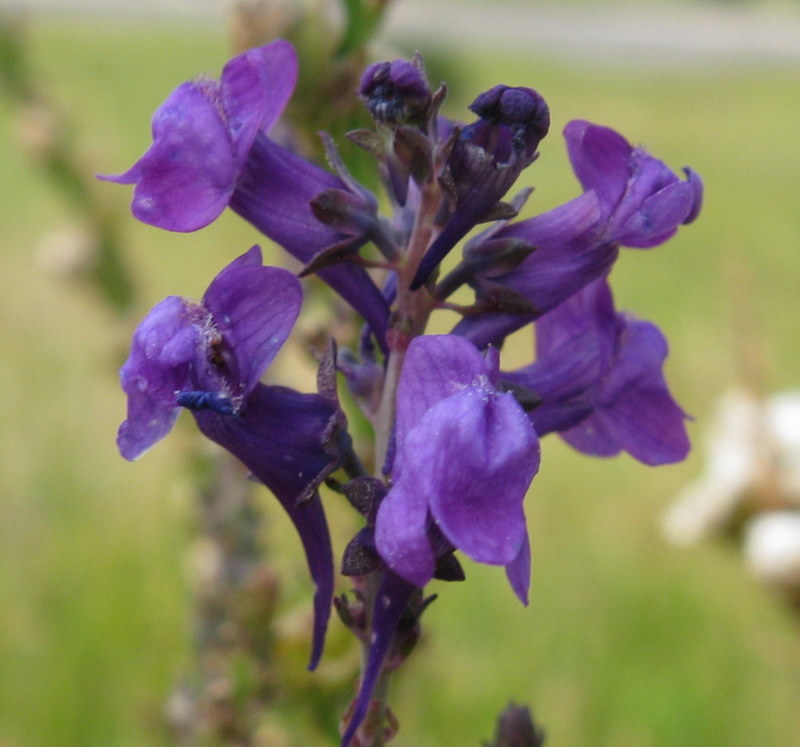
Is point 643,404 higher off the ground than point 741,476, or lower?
higher

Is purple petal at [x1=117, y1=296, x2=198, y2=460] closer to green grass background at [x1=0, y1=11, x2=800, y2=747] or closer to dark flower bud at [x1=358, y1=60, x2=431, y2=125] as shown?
dark flower bud at [x1=358, y1=60, x2=431, y2=125]

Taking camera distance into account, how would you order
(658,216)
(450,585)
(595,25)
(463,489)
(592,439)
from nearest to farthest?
(463,489) < (658,216) < (592,439) < (450,585) < (595,25)

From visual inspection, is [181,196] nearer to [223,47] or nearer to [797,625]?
[797,625]

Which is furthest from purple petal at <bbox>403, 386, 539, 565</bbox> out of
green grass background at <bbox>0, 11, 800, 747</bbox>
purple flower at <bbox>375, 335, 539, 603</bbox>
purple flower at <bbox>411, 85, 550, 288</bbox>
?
green grass background at <bbox>0, 11, 800, 747</bbox>

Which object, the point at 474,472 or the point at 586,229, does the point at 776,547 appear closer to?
the point at 586,229

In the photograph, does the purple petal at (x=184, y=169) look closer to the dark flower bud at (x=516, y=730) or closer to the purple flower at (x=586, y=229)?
the purple flower at (x=586, y=229)

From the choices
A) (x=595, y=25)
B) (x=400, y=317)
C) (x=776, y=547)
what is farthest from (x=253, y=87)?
(x=595, y=25)

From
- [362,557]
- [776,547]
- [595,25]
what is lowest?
[776,547]
